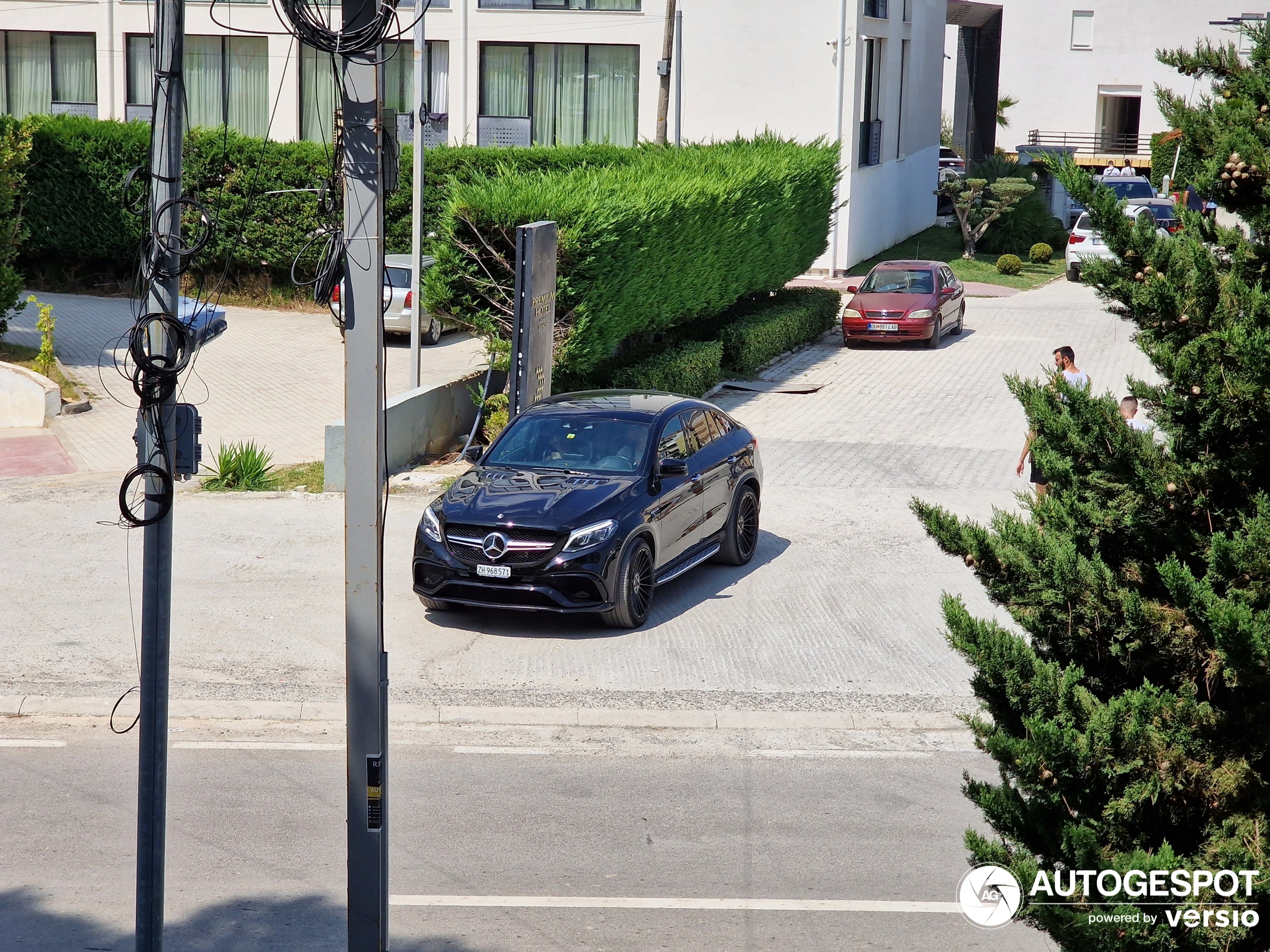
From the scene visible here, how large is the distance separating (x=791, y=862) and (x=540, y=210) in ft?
35.5

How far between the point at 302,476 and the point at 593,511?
20.8ft

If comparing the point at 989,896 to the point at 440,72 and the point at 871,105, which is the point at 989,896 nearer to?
the point at 440,72

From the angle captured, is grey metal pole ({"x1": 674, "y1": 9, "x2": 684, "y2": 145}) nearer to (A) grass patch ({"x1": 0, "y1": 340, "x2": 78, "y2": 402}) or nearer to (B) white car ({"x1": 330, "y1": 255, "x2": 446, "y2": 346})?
(B) white car ({"x1": 330, "y1": 255, "x2": 446, "y2": 346})

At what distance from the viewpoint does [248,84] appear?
3397 cm

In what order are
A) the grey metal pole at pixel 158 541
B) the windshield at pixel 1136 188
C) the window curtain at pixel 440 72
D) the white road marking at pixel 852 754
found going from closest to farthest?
1. the grey metal pole at pixel 158 541
2. the white road marking at pixel 852 754
3. the window curtain at pixel 440 72
4. the windshield at pixel 1136 188

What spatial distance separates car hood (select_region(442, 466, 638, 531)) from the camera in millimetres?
11070

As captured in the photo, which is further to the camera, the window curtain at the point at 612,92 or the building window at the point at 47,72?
the building window at the point at 47,72

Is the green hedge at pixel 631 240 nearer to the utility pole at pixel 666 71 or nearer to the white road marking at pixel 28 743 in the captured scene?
the utility pole at pixel 666 71

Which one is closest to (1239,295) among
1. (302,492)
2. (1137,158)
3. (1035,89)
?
(302,492)

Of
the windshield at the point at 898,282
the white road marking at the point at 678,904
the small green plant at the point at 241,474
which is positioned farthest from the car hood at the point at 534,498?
the windshield at the point at 898,282

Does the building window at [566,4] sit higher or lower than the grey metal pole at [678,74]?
higher

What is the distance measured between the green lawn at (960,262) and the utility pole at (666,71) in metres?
7.30

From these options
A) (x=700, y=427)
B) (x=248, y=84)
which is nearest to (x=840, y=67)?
(x=248, y=84)

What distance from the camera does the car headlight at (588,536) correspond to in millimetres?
10969
